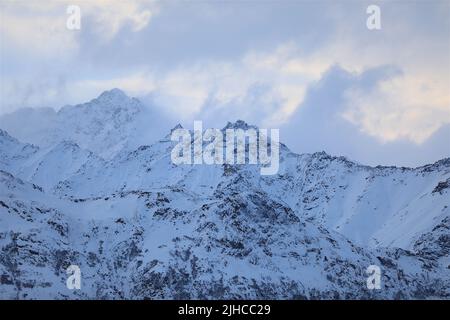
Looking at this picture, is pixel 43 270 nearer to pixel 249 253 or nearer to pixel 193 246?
pixel 193 246

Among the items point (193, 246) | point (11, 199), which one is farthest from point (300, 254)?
point (11, 199)

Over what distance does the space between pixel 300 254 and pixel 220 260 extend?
20.6 meters

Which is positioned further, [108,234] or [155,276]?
[108,234]

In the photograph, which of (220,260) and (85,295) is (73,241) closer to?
(85,295)

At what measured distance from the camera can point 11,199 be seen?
7352 inches

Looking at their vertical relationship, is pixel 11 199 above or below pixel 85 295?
above

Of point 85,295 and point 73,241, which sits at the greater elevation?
point 73,241
